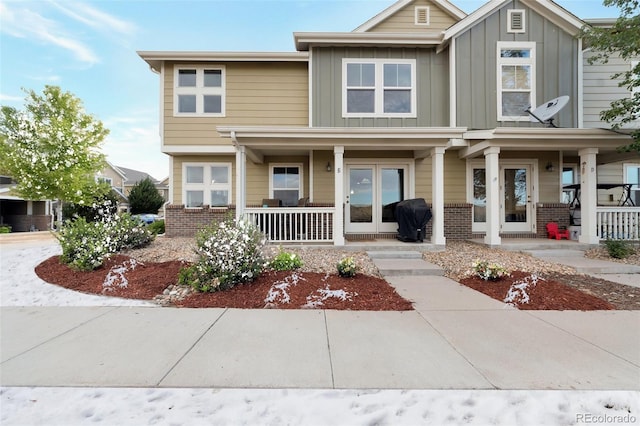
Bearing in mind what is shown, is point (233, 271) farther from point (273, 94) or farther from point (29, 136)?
point (29, 136)

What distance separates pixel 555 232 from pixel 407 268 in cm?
555

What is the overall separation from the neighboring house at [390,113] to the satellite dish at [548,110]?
1.00 feet

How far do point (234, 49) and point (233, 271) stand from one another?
7.53 metres

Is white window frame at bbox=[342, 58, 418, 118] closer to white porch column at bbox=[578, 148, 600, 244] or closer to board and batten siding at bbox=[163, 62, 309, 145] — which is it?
board and batten siding at bbox=[163, 62, 309, 145]

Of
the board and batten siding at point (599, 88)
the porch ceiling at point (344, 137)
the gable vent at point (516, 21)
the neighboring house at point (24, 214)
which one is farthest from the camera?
the neighboring house at point (24, 214)

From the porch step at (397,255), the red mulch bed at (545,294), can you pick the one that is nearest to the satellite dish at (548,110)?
the red mulch bed at (545,294)

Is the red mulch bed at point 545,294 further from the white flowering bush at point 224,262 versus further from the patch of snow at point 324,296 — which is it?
the white flowering bush at point 224,262

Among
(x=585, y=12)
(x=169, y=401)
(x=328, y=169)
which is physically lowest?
(x=169, y=401)

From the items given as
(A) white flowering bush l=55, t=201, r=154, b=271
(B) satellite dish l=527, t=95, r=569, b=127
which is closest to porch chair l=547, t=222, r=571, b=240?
(B) satellite dish l=527, t=95, r=569, b=127

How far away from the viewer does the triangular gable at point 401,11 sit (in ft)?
30.4

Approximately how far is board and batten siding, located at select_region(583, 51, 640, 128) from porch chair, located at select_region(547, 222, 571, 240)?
11.4 ft

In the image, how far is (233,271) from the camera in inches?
177

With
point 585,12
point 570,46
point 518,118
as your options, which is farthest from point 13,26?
point 585,12

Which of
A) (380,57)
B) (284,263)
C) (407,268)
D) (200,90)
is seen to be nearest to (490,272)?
(407,268)
